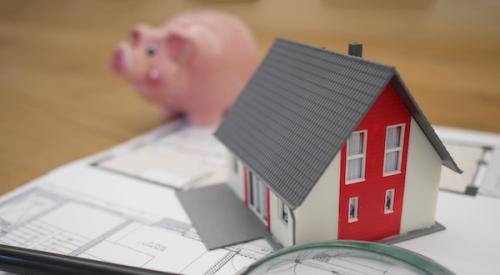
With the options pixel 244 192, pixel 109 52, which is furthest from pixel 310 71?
pixel 109 52

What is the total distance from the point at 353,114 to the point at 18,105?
3.46ft

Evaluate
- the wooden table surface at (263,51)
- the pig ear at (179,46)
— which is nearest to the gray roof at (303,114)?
the wooden table surface at (263,51)

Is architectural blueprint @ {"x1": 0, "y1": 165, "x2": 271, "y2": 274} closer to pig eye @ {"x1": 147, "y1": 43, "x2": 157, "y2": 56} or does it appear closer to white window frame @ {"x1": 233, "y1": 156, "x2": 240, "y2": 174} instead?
white window frame @ {"x1": 233, "y1": 156, "x2": 240, "y2": 174}

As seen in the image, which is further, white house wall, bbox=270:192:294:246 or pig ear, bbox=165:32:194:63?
A: pig ear, bbox=165:32:194:63

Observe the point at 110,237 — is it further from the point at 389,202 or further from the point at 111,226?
the point at 389,202

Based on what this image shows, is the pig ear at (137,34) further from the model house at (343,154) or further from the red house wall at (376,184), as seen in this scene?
the red house wall at (376,184)

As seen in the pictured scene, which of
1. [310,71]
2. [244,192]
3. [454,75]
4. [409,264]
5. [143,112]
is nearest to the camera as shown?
[409,264]

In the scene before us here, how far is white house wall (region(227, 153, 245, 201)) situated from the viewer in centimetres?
79

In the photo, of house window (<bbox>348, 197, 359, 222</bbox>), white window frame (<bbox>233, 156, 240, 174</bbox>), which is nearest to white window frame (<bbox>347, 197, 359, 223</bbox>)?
house window (<bbox>348, 197, 359, 222</bbox>)

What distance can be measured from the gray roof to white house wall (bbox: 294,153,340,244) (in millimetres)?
26

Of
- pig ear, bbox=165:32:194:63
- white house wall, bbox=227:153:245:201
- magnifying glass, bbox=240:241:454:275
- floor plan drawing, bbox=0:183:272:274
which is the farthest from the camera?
pig ear, bbox=165:32:194:63

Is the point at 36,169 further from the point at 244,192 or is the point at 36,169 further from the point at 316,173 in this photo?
the point at 316,173

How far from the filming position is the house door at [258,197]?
2.31ft

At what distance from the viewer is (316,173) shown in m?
0.57
